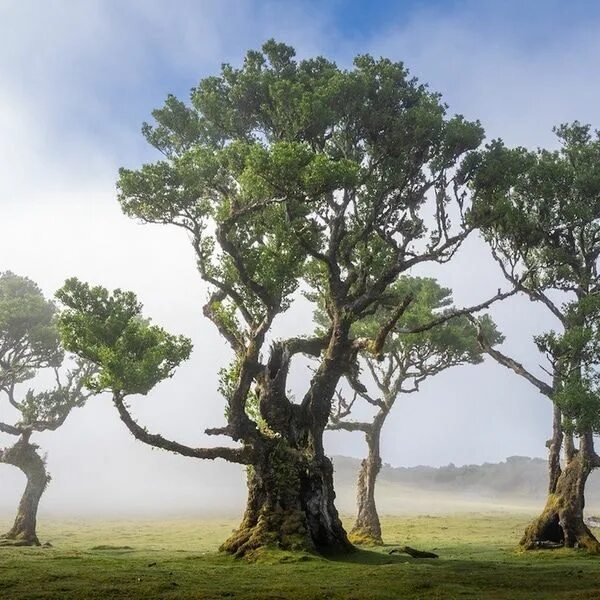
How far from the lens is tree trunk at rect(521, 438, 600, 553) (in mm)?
28812

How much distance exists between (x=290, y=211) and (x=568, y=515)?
74.8 feet

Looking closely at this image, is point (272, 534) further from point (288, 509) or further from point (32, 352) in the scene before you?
point (32, 352)

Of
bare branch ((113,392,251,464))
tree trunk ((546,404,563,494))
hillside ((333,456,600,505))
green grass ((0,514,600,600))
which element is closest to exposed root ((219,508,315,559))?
green grass ((0,514,600,600))

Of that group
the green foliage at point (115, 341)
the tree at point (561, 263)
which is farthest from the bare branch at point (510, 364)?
the green foliage at point (115, 341)

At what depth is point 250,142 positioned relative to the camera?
29.6m

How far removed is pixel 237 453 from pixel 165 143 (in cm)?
1751

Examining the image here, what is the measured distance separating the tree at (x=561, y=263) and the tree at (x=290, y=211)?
7.39 feet

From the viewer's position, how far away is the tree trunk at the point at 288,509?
73.7 feet

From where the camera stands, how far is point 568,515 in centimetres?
2925

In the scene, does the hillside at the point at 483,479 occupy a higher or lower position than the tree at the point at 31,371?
lower

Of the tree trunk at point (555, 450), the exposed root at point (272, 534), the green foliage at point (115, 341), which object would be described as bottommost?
the exposed root at point (272, 534)

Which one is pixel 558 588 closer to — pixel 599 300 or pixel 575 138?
Result: pixel 599 300

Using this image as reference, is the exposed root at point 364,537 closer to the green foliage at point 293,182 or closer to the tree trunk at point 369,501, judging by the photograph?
the tree trunk at point 369,501

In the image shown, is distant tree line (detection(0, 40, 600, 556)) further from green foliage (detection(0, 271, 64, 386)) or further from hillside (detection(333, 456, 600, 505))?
hillside (detection(333, 456, 600, 505))
